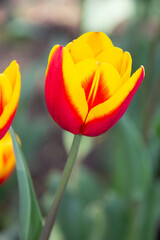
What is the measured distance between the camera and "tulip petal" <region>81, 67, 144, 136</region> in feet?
1.46

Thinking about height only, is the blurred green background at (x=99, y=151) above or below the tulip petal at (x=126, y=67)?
below

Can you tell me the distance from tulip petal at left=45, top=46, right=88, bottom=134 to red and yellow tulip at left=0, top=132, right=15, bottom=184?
0.10 m

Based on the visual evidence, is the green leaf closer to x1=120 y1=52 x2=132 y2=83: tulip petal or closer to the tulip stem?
the tulip stem

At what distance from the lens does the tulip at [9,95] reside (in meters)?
0.42

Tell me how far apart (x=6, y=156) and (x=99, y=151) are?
134 centimetres

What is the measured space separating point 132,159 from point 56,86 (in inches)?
30.1

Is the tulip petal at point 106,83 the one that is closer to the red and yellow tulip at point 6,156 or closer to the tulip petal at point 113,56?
the tulip petal at point 113,56

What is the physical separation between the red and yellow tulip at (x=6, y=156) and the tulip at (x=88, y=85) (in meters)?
0.10

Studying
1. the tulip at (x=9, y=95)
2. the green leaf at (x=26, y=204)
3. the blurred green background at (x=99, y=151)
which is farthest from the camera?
the blurred green background at (x=99, y=151)

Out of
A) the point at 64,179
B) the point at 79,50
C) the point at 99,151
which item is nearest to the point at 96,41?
the point at 79,50

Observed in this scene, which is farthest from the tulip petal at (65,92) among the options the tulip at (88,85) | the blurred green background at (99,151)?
the blurred green background at (99,151)

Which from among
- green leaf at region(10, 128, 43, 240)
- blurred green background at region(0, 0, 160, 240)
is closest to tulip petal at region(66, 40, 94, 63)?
green leaf at region(10, 128, 43, 240)

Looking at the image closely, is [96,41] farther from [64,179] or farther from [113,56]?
[64,179]

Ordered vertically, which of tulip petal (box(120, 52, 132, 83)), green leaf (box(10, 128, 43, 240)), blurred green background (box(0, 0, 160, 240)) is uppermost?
tulip petal (box(120, 52, 132, 83))
